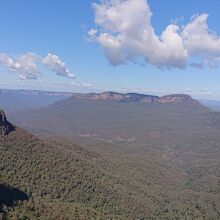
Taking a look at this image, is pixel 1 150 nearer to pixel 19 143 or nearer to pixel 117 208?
pixel 19 143

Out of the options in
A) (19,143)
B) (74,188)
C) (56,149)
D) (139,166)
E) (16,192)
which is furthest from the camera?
(139,166)

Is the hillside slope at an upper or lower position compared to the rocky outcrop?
lower

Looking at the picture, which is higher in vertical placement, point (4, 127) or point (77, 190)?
point (4, 127)

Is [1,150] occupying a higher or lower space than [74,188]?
higher

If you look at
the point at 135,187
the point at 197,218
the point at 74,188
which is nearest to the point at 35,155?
the point at 74,188

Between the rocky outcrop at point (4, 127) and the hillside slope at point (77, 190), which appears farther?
the rocky outcrop at point (4, 127)

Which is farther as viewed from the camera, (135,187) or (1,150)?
(135,187)

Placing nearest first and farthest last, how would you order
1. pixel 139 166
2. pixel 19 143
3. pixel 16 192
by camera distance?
pixel 16 192 < pixel 19 143 < pixel 139 166

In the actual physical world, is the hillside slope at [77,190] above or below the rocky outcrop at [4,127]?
below

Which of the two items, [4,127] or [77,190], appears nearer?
[77,190]

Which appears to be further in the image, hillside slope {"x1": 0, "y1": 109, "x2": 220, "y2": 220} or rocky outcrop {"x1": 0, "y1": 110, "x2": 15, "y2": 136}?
rocky outcrop {"x1": 0, "y1": 110, "x2": 15, "y2": 136}

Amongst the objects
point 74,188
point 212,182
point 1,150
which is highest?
point 1,150
